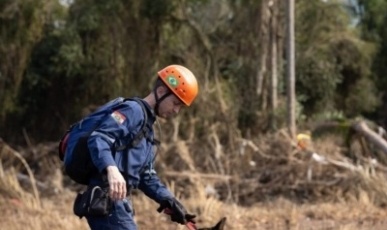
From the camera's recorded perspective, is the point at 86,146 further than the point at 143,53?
No

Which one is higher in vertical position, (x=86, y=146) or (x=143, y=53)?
(x=86, y=146)

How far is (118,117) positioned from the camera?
17.0 feet

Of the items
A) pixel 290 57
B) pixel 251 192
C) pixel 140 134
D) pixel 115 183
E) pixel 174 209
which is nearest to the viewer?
pixel 115 183

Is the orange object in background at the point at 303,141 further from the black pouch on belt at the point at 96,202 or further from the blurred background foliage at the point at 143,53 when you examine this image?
the black pouch on belt at the point at 96,202

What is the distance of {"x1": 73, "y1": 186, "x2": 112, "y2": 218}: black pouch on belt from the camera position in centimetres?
518

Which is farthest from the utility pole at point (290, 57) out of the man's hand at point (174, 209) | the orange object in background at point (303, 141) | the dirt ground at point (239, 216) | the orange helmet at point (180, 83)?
the orange helmet at point (180, 83)

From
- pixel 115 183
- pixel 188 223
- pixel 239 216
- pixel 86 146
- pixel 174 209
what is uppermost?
pixel 86 146

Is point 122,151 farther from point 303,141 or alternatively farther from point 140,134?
point 303,141

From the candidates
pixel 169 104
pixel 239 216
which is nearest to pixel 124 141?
pixel 169 104

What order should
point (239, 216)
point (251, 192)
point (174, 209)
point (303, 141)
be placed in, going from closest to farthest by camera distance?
point (174, 209), point (239, 216), point (251, 192), point (303, 141)

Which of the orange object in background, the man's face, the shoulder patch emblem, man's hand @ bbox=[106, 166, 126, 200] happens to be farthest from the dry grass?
man's hand @ bbox=[106, 166, 126, 200]

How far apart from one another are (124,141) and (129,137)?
1.5 inches

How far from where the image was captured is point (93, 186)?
528 centimetres

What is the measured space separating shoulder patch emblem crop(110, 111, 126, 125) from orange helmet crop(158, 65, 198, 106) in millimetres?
382
